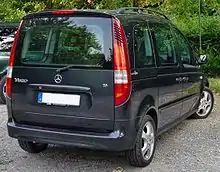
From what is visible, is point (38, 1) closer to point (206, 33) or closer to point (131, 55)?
point (206, 33)

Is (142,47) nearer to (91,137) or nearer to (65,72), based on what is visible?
(65,72)

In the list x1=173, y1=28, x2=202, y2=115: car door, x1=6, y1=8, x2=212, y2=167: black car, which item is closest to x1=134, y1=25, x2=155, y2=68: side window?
x1=6, y1=8, x2=212, y2=167: black car

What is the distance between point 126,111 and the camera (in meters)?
4.15

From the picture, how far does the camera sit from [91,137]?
13.7ft

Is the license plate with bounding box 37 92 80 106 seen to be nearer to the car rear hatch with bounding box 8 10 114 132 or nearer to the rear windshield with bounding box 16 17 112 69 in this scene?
the car rear hatch with bounding box 8 10 114 132

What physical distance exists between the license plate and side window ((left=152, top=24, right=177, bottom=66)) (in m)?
1.28

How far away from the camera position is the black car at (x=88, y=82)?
413cm

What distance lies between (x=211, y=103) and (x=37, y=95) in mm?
3843

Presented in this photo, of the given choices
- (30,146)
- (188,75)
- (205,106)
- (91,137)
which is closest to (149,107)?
(91,137)

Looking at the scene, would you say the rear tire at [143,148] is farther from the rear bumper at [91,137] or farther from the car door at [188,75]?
the car door at [188,75]

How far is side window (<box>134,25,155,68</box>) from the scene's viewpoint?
4.43 m

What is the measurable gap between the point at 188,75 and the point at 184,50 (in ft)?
1.24

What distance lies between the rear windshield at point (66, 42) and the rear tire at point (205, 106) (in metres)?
3.38

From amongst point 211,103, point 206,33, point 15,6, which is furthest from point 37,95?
point 15,6
